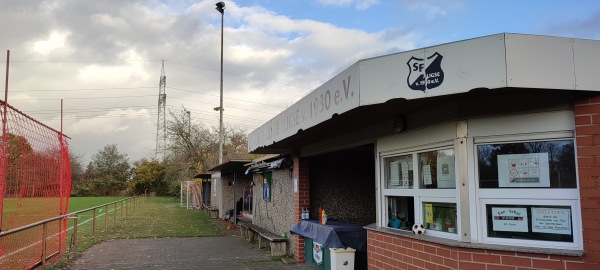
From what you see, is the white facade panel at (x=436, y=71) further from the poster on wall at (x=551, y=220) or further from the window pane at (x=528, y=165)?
the poster on wall at (x=551, y=220)

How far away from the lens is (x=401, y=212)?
6180 millimetres

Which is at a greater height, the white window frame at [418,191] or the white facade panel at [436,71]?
the white facade panel at [436,71]

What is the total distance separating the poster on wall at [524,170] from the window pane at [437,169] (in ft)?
1.84

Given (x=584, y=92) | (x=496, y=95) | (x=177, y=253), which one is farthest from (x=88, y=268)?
(x=584, y=92)

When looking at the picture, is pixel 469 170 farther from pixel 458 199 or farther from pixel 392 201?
pixel 392 201

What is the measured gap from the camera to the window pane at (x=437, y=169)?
16.4ft

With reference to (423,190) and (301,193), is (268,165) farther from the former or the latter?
(423,190)

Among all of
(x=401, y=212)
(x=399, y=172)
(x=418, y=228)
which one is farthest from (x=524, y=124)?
(x=401, y=212)

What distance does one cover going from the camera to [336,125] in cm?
645

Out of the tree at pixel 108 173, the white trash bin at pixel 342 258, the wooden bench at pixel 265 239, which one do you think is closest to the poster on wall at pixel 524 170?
the white trash bin at pixel 342 258

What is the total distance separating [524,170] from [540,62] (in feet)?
3.76

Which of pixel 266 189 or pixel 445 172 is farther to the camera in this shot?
pixel 266 189

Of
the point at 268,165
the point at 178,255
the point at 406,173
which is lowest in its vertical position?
the point at 178,255

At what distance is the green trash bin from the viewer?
318 inches
